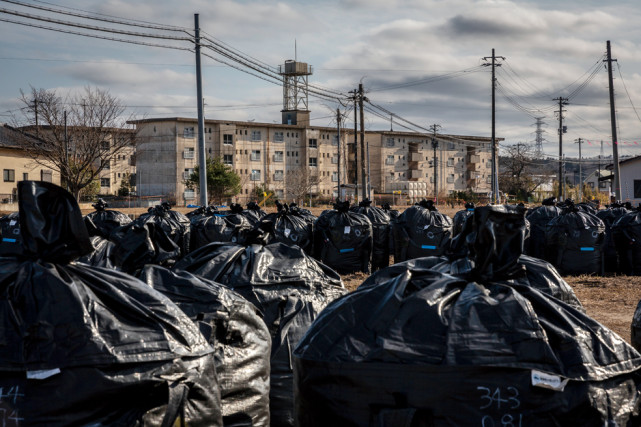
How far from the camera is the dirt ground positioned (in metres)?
8.02

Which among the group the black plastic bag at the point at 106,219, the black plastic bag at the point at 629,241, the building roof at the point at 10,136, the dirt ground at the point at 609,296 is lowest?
the dirt ground at the point at 609,296

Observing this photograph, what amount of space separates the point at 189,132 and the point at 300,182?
12.4 meters

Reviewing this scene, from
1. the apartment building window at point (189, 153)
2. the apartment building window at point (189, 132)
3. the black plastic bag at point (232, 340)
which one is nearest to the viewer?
the black plastic bag at point (232, 340)

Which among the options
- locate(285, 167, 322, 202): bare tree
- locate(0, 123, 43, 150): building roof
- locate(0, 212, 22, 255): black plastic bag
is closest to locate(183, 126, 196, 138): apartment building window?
locate(285, 167, 322, 202): bare tree

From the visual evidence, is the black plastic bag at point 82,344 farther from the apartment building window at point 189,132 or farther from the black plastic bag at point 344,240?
the apartment building window at point 189,132

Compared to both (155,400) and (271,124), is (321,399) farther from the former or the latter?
(271,124)

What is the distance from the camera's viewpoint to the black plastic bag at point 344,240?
37.1 feet

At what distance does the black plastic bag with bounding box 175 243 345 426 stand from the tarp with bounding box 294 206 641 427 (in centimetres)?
139

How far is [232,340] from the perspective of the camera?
3223 millimetres

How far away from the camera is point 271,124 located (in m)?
66.3

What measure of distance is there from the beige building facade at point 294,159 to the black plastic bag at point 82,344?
49.8 metres

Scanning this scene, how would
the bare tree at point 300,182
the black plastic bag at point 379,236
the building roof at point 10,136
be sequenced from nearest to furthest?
the black plastic bag at point 379,236 → the building roof at point 10,136 → the bare tree at point 300,182

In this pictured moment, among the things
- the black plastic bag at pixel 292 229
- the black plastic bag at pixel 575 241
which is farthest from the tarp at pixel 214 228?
the black plastic bag at pixel 575 241

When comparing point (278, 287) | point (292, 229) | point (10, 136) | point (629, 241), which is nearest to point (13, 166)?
point (10, 136)
